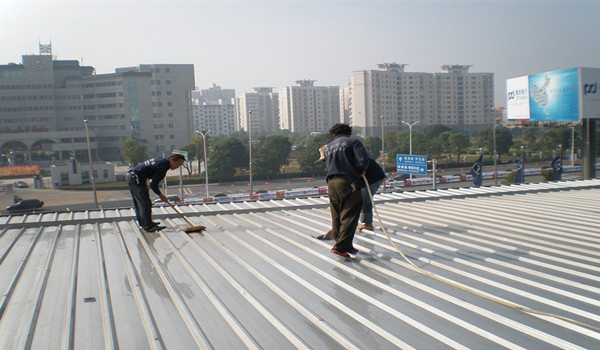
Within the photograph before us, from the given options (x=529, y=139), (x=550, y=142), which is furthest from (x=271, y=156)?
(x=529, y=139)

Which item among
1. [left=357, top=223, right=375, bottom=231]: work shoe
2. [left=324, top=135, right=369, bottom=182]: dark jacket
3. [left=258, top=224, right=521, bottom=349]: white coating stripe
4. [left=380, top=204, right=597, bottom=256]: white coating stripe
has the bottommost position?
[left=258, top=224, right=521, bottom=349]: white coating stripe

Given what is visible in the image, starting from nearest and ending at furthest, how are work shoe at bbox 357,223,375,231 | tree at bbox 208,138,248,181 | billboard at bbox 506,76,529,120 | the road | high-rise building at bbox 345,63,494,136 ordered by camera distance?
work shoe at bbox 357,223,375,231, billboard at bbox 506,76,529,120, the road, tree at bbox 208,138,248,181, high-rise building at bbox 345,63,494,136

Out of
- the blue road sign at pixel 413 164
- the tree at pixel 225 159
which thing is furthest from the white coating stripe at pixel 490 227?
the tree at pixel 225 159

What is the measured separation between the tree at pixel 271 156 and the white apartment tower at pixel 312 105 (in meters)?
91.0

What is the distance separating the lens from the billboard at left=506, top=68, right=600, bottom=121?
2603 centimetres

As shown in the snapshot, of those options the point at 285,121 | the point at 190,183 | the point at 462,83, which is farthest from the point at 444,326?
the point at 285,121

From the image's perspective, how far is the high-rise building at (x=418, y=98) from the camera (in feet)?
328

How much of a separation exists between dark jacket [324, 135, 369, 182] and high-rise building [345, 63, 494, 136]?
97.0 m

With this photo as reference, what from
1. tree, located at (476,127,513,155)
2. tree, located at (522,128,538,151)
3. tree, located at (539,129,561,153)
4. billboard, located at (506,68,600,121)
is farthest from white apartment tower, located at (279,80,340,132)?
billboard, located at (506,68,600,121)

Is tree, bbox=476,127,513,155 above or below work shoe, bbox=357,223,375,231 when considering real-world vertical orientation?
above

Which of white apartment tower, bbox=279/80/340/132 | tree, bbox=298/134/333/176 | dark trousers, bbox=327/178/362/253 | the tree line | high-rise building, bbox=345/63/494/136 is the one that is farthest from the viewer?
white apartment tower, bbox=279/80/340/132

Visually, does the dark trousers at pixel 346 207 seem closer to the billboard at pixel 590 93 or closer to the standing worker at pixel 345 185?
the standing worker at pixel 345 185

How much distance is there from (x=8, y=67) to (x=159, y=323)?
286ft

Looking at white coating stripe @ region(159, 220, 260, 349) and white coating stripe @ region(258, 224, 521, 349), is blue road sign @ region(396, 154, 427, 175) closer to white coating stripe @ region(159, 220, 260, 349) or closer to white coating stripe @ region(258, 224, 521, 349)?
white coating stripe @ region(159, 220, 260, 349)
